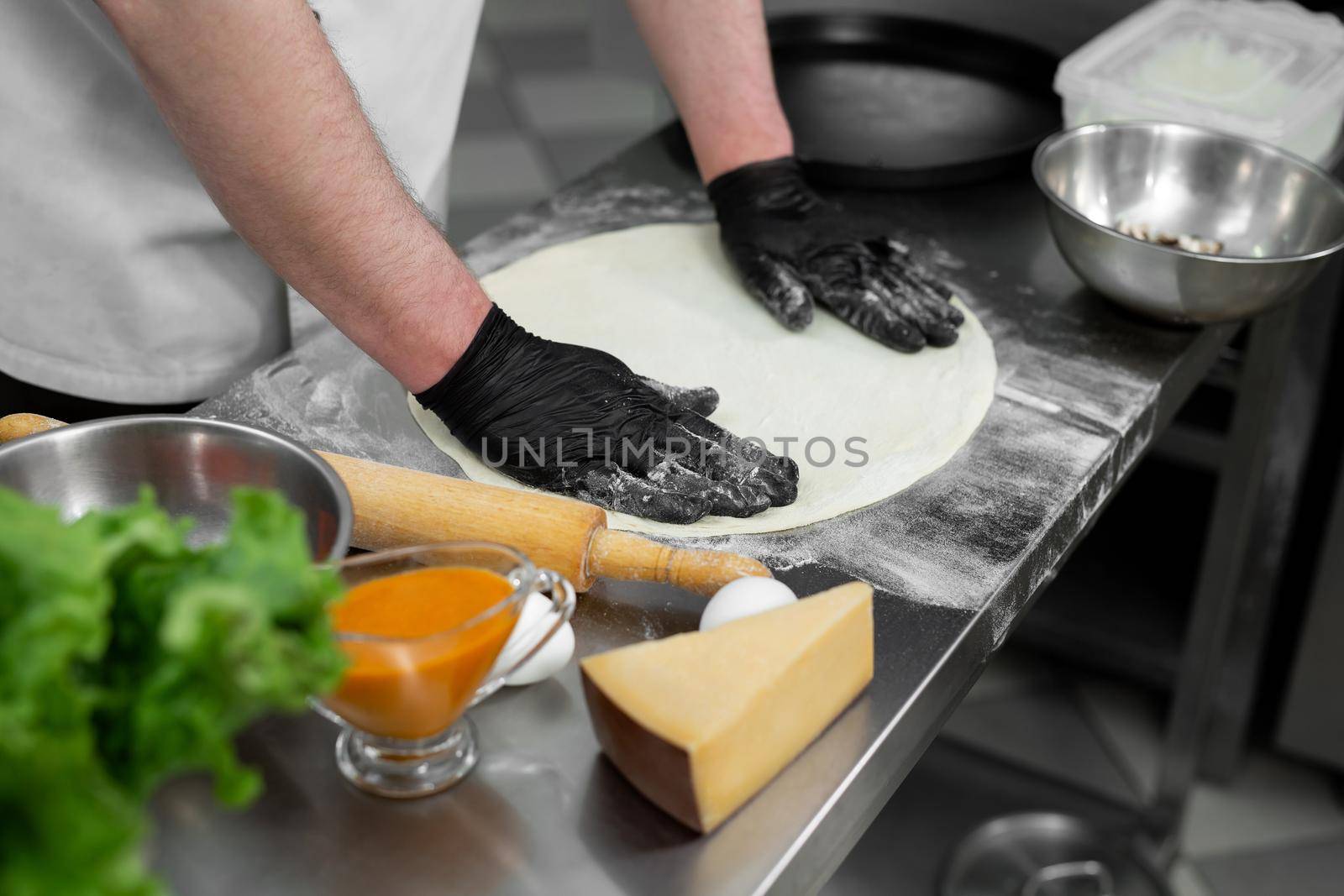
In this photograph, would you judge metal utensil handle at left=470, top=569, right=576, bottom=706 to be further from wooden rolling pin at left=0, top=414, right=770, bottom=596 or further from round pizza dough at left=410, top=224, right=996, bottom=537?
round pizza dough at left=410, top=224, right=996, bottom=537

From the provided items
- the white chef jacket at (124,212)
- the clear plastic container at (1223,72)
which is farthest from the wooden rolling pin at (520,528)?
the clear plastic container at (1223,72)

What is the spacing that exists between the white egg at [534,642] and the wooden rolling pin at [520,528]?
0.20 feet

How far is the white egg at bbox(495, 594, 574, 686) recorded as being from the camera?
0.79m

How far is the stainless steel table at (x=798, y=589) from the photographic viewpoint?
2.45ft

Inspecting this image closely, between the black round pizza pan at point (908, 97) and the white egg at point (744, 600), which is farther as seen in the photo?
the black round pizza pan at point (908, 97)

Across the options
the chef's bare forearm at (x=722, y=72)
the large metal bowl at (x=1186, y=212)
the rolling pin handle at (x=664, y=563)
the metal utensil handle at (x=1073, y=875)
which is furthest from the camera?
the metal utensil handle at (x=1073, y=875)

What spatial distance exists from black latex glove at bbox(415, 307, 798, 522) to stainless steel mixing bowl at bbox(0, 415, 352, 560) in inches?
10.6

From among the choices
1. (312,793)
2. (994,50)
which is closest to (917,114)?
(994,50)

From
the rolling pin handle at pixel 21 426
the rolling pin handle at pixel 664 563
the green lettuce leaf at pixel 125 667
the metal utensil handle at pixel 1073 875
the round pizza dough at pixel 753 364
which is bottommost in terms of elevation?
the metal utensil handle at pixel 1073 875

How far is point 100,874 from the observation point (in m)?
0.41

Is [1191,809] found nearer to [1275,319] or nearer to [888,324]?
[1275,319]

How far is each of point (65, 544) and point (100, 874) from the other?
149 mm

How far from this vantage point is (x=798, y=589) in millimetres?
989

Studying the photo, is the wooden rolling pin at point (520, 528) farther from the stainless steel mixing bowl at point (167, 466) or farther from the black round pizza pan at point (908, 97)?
the black round pizza pan at point (908, 97)
